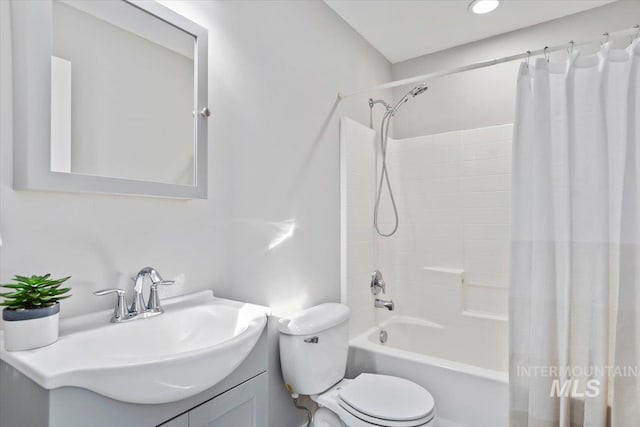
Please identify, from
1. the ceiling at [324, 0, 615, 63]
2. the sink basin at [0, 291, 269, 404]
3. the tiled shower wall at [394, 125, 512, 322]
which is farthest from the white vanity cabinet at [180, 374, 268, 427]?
the ceiling at [324, 0, 615, 63]

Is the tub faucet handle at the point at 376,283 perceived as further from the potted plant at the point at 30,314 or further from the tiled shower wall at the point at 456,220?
the potted plant at the point at 30,314

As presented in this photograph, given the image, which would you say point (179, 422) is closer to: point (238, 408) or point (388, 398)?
point (238, 408)

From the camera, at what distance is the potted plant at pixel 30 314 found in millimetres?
763

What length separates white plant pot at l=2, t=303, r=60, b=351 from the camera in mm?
762

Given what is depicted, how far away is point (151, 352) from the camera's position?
104cm

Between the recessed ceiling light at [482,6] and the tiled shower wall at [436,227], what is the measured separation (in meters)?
0.75

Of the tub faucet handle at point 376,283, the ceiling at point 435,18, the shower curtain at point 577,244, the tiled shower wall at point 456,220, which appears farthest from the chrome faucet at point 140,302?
the tiled shower wall at point 456,220

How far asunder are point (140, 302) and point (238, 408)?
1.45 ft

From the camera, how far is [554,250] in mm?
1496

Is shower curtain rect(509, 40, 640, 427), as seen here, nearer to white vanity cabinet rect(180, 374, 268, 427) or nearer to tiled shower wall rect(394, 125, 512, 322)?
tiled shower wall rect(394, 125, 512, 322)

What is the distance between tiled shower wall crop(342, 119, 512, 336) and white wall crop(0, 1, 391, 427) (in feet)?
0.73

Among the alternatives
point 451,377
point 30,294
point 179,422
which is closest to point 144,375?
point 179,422

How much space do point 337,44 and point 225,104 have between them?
1.10 m

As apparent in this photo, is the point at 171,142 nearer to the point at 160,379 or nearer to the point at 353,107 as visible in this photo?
the point at 160,379
